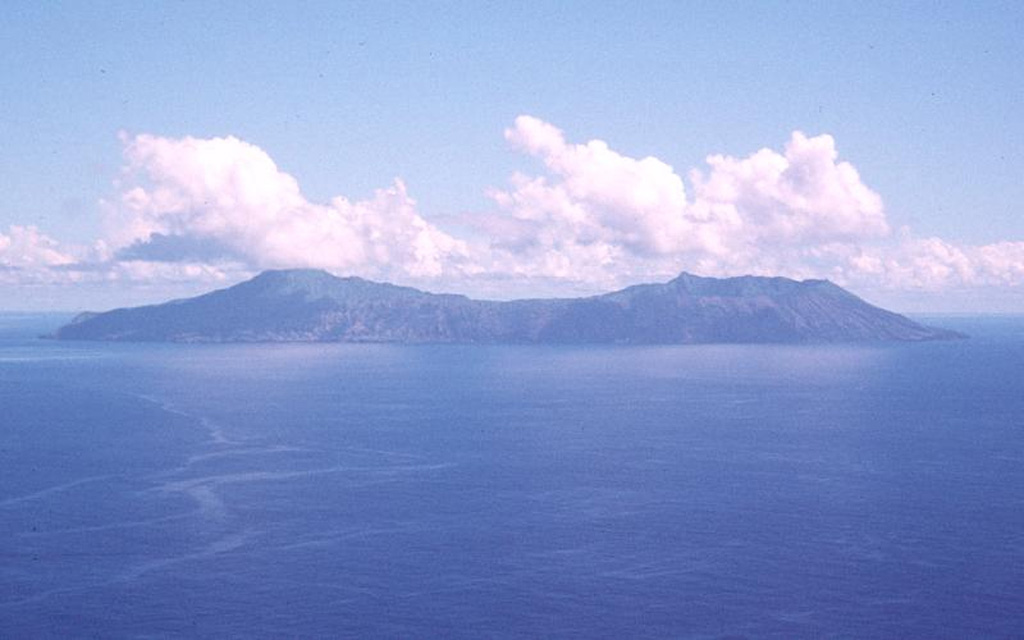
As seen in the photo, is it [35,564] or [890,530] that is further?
[890,530]

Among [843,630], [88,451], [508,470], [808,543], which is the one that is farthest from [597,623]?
[88,451]

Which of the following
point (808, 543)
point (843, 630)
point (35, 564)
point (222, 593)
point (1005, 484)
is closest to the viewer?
point (843, 630)

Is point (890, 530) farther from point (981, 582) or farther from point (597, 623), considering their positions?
point (597, 623)

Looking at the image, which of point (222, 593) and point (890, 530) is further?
point (890, 530)

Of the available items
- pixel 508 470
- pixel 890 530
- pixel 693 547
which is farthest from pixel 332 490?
pixel 890 530

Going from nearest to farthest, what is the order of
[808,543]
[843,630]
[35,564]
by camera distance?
1. [843,630]
2. [35,564]
3. [808,543]

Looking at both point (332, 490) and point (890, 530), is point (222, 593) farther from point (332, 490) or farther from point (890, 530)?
point (890, 530)

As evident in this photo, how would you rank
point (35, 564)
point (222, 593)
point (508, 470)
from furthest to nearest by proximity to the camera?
1. point (508, 470)
2. point (35, 564)
3. point (222, 593)

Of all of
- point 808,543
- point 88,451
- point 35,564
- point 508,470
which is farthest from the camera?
point 88,451
